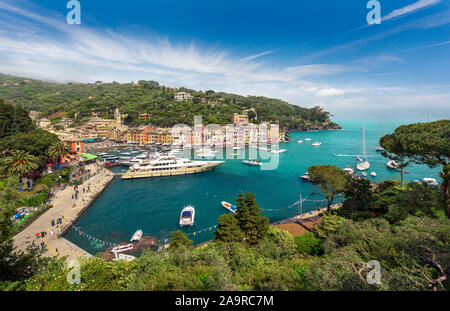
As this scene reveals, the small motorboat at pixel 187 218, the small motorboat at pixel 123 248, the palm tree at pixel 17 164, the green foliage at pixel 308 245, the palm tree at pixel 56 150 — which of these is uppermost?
the palm tree at pixel 56 150

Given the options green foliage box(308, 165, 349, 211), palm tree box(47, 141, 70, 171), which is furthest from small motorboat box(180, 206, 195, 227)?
palm tree box(47, 141, 70, 171)

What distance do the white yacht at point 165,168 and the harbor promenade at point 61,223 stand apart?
534 centimetres

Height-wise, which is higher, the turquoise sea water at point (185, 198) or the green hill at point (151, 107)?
the green hill at point (151, 107)

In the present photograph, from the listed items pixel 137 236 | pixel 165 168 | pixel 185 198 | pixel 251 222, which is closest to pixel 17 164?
pixel 137 236

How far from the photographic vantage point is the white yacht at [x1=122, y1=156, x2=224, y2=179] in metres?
29.4

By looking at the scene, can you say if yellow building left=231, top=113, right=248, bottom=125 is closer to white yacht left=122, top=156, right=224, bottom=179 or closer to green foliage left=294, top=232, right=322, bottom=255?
white yacht left=122, top=156, right=224, bottom=179

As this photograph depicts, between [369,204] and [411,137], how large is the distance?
5.13m

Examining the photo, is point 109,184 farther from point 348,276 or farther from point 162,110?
point 162,110

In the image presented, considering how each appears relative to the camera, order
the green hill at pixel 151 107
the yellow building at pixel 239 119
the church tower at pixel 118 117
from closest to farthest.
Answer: the yellow building at pixel 239 119
the church tower at pixel 118 117
the green hill at pixel 151 107

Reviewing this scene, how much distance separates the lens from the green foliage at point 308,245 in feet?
32.0

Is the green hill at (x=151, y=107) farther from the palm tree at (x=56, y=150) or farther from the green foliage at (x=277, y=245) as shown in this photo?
the green foliage at (x=277, y=245)

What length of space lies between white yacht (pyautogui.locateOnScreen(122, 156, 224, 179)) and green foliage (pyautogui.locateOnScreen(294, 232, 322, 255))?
23066mm

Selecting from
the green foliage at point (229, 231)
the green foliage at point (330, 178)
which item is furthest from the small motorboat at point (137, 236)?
the green foliage at point (330, 178)
